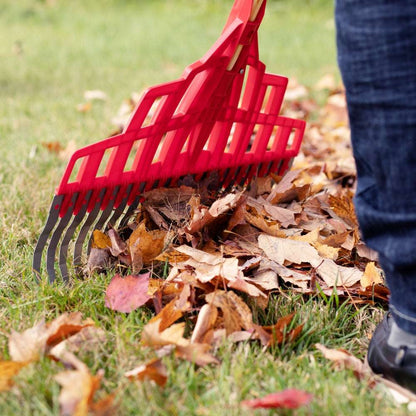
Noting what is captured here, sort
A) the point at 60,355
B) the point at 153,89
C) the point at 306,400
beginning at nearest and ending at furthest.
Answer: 1. the point at 306,400
2. the point at 60,355
3. the point at 153,89

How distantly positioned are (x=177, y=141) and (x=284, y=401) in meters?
0.89

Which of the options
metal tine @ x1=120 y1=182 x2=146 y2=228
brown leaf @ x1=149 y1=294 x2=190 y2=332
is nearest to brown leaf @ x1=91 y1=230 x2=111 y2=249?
Answer: metal tine @ x1=120 y1=182 x2=146 y2=228

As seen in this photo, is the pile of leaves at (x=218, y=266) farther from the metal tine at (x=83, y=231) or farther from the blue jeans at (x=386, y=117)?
the blue jeans at (x=386, y=117)

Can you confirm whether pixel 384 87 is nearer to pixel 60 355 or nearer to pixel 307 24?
pixel 60 355

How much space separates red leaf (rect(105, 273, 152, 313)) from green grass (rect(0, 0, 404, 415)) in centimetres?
3

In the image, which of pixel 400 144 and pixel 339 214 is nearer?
pixel 400 144

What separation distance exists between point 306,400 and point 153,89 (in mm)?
851

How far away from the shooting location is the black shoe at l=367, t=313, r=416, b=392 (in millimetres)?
1192

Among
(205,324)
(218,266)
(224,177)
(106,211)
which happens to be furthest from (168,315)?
(224,177)

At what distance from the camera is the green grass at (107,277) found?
1115 millimetres

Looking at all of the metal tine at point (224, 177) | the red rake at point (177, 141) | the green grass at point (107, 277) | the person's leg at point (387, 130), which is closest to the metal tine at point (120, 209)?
the red rake at point (177, 141)

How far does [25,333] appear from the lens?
1251 mm

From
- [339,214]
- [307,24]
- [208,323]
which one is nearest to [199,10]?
[307,24]

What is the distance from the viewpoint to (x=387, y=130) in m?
1.09
